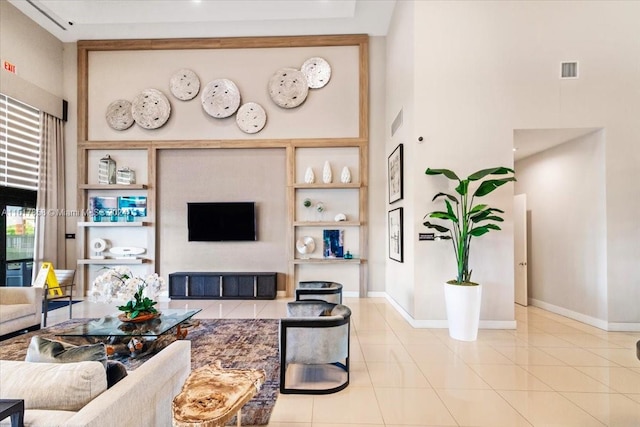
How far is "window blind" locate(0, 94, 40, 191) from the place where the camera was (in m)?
5.85

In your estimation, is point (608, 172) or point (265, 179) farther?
point (265, 179)

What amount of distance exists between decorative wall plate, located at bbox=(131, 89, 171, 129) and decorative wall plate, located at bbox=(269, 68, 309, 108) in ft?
7.72

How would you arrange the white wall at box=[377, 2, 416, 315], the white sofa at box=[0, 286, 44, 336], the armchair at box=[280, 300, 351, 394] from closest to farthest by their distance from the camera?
the armchair at box=[280, 300, 351, 394]
the white sofa at box=[0, 286, 44, 336]
the white wall at box=[377, 2, 416, 315]

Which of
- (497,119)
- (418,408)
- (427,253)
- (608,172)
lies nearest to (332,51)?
(497,119)

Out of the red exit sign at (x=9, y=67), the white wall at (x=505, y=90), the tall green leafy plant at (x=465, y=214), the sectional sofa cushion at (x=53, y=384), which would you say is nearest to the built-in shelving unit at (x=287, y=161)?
the red exit sign at (x=9, y=67)

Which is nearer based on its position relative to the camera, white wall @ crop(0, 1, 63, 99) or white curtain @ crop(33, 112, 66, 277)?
white wall @ crop(0, 1, 63, 99)

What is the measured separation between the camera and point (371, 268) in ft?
22.8

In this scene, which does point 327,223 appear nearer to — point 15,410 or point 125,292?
point 125,292

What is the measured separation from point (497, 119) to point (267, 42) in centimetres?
492

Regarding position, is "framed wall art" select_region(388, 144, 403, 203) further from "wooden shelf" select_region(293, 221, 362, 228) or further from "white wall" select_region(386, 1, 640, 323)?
"wooden shelf" select_region(293, 221, 362, 228)

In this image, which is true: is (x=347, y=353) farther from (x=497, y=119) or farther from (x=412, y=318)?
(x=497, y=119)

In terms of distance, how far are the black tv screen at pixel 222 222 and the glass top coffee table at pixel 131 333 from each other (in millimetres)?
2912

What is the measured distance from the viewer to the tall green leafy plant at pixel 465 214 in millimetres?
4141

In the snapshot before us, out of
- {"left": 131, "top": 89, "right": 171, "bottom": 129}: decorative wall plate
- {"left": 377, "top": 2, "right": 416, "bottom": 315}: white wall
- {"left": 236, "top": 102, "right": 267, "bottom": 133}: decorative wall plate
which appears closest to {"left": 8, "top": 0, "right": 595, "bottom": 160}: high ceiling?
{"left": 377, "top": 2, "right": 416, "bottom": 315}: white wall
